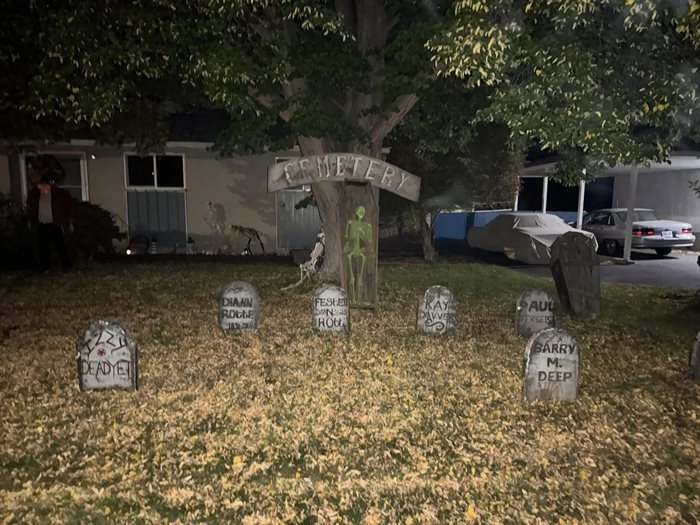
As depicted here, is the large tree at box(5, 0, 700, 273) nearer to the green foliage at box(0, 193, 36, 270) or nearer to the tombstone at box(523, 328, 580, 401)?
the tombstone at box(523, 328, 580, 401)

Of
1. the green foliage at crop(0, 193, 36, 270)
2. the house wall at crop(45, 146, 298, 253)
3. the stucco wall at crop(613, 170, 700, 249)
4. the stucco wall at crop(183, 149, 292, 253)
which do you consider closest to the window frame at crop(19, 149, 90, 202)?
the house wall at crop(45, 146, 298, 253)

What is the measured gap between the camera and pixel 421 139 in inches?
400

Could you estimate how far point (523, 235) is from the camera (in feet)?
45.2

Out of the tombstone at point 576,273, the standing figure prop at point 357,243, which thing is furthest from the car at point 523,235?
the standing figure prop at point 357,243

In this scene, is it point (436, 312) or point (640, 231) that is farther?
point (640, 231)

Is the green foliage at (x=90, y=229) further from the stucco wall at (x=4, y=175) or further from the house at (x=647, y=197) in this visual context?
the house at (x=647, y=197)

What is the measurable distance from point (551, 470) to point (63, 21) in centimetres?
651

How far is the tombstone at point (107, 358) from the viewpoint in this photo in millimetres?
4426

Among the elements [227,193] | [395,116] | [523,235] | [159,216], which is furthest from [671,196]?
[159,216]

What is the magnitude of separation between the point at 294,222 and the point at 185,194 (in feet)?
8.98

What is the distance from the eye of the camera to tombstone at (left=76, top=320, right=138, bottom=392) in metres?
4.43

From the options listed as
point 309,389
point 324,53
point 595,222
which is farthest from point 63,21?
point 595,222

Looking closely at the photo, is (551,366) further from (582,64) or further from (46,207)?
(46,207)

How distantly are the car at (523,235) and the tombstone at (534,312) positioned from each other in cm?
724
